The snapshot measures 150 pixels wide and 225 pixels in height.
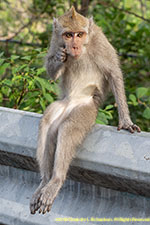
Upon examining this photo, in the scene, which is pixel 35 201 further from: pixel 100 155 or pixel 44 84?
pixel 44 84

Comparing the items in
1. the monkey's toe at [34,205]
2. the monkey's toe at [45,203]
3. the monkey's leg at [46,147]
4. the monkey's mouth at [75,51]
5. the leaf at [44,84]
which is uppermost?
the monkey's mouth at [75,51]

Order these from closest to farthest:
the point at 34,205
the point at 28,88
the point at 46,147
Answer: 1. the point at 34,205
2. the point at 46,147
3. the point at 28,88

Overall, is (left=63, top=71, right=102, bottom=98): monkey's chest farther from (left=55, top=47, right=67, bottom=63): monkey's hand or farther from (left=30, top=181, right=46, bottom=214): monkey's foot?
(left=30, top=181, right=46, bottom=214): monkey's foot

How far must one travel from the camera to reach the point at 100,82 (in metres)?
3.51

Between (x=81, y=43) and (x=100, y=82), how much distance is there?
49 centimetres

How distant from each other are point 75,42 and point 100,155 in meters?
1.28

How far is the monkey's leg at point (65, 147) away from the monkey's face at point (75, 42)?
55 centimetres

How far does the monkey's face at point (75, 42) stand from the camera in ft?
10.3

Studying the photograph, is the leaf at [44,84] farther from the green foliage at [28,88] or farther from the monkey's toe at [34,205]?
the monkey's toe at [34,205]

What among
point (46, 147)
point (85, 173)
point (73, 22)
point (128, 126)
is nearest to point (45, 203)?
point (85, 173)

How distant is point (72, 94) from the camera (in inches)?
140

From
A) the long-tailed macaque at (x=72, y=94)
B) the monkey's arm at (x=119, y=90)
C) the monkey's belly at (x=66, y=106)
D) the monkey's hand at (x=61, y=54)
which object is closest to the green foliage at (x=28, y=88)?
the long-tailed macaque at (x=72, y=94)

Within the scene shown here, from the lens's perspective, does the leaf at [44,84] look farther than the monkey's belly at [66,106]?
Yes

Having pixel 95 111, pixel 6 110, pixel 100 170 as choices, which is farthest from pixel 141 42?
pixel 100 170
